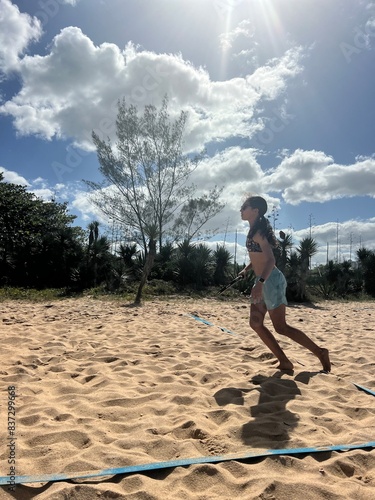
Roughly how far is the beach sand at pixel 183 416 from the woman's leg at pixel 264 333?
0.48ft

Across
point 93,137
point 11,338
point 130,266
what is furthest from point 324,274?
point 11,338

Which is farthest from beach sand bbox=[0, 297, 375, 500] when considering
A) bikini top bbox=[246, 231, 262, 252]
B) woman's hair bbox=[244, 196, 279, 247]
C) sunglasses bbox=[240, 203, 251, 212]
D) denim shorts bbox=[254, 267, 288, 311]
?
sunglasses bbox=[240, 203, 251, 212]

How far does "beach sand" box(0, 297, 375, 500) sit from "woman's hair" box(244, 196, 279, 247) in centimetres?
129

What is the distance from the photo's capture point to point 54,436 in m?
2.19

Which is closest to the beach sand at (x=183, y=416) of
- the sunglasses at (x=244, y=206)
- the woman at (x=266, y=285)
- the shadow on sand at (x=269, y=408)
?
the shadow on sand at (x=269, y=408)

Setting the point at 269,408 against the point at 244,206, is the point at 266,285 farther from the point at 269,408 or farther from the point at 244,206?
the point at 269,408

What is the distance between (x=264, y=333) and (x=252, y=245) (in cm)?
84

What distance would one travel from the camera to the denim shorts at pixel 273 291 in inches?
136

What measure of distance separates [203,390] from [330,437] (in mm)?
1061

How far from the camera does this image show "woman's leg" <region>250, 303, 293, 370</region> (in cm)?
353

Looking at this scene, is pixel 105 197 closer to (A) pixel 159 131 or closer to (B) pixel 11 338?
(A) pixel 159 131

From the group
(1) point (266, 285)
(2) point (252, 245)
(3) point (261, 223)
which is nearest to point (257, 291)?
(1) point (266, 285)

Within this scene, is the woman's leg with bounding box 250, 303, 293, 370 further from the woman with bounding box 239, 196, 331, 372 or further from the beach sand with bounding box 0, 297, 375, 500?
the beach sand with bounding box 0, 297, 375, 500

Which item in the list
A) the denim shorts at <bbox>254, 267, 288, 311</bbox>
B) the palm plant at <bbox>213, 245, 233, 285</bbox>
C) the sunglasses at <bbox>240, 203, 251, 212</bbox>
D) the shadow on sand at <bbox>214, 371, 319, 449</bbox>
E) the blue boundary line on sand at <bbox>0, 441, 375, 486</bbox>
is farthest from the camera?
the palm plant at <bbox>213, 245, 233, 285</bbox>
